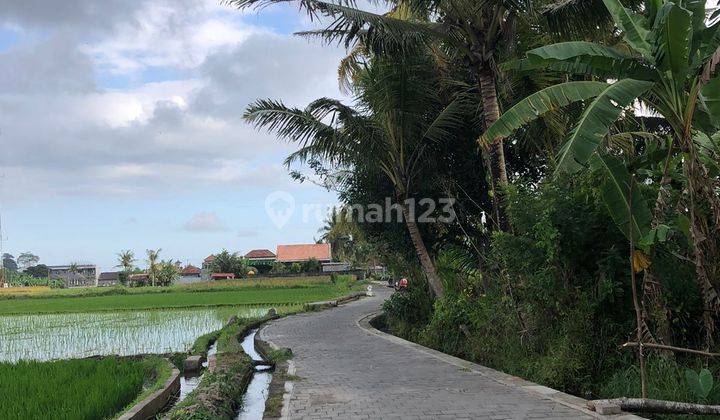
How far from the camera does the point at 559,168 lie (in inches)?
217

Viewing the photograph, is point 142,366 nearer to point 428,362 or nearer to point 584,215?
point 428,362

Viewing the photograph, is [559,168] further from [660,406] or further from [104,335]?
[104,335]

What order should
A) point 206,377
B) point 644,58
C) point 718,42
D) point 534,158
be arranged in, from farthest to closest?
point 534,158
point 206,377
point 718,42
point 644,58

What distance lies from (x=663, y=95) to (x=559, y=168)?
148 centimetres

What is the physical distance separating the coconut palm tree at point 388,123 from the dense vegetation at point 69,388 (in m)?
5.23

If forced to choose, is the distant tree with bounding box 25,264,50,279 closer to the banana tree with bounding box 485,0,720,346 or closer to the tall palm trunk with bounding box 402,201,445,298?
the tall palm trunk with bounding box 402,201,445,298

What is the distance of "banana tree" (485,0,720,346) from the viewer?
18.1ft

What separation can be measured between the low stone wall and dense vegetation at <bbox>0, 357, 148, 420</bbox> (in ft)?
1.24

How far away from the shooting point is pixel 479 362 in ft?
31.7

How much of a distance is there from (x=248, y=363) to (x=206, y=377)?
6.52 feet

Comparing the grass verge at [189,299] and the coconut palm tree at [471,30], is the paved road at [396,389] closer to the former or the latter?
the coconut palm tree at [471,30]

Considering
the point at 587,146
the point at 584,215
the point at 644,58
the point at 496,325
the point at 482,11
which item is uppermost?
the point at 482,11

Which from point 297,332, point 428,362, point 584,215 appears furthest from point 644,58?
point 297,332

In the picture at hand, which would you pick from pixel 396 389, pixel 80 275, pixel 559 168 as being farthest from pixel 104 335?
pixel 80 275
